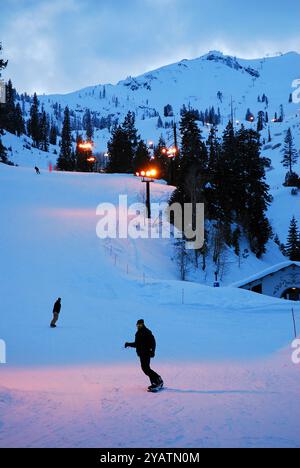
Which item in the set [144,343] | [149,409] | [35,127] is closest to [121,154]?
[35,127]

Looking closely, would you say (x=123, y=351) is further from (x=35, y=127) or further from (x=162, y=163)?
(x=35, y=127)

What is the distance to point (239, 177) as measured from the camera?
5031 centimetres

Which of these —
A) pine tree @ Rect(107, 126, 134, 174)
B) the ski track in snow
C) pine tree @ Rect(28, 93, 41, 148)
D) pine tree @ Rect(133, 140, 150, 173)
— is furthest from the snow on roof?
pine tree @ Rect(28, 93, 41, 148)

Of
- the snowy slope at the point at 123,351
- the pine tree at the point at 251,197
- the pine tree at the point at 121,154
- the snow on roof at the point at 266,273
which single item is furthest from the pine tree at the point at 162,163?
the snow on roof at the point at 266,273

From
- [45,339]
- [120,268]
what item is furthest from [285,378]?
[120,268]

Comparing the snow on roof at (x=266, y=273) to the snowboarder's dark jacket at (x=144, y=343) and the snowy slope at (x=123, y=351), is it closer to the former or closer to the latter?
the snowy slope at (x=123, y=351)

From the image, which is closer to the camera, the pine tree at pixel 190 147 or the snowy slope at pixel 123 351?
the snowy slope at pixel 123 351

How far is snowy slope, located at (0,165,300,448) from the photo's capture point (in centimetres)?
731

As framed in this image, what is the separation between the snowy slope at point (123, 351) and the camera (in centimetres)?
731

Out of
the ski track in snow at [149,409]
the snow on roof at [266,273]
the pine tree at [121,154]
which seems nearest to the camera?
the ski track in snow at [149,409]

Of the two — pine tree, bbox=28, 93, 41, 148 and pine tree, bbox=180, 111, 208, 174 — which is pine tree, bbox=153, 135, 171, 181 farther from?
pine tree, bbox=28, 93, 41, 148

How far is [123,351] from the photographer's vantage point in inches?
587

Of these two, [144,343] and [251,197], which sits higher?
[251,197]

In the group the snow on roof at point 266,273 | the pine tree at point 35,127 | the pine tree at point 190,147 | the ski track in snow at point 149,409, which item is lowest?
the ski track in snow at point 149,409
